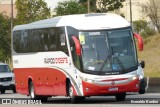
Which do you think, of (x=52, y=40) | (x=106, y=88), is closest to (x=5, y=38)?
(x=52, y=40)

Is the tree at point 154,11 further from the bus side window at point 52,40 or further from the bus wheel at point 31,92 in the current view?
the bus side window at point 52,40

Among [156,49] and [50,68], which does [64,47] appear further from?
[156,49]

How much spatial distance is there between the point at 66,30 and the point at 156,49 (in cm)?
3082

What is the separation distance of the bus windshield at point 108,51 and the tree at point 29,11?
57566mm

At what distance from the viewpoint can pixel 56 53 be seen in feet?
95.1

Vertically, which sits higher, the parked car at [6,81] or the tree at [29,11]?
the tree at [29,11]

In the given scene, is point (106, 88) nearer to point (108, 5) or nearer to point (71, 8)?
point (108, 5)

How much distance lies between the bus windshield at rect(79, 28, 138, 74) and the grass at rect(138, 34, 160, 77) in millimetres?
21262

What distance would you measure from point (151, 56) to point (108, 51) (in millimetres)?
29335

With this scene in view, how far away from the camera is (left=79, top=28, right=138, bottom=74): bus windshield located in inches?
1054

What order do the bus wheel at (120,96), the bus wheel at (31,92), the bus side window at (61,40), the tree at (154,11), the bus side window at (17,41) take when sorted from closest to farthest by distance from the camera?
the bus side window at (61,40) < the bus wheel at (120,96) < the bus wheel at (31,92) < the bus side window at (17,41) < the tree at (154,11)

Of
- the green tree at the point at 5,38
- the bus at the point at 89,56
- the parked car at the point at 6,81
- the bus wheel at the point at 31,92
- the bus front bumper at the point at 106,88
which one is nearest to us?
the bus front bumper at the point at 106,88

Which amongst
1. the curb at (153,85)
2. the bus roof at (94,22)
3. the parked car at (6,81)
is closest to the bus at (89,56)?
the bus roof at (94,22)

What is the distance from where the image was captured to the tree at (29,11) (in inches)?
3346
